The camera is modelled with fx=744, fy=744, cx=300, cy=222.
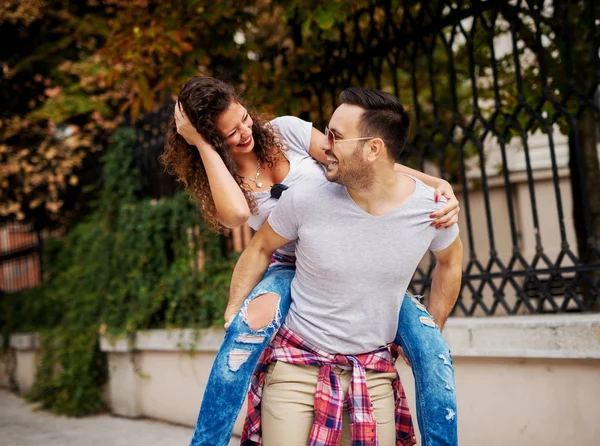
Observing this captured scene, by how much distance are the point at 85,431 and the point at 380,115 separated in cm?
516

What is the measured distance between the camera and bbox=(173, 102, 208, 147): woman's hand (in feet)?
9.92

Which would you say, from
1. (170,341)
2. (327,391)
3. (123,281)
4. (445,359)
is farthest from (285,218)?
(123,281)

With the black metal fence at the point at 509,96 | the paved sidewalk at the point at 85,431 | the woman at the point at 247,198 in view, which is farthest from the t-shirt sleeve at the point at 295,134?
the paved sidewalk at the point at 85,431

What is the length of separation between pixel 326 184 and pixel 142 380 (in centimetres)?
497

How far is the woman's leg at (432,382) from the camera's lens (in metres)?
2.87

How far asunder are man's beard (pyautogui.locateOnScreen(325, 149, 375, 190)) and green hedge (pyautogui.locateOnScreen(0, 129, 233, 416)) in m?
3.72

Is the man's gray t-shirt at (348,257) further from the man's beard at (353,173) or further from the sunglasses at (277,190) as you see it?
A: the sunglasses at (277,190)

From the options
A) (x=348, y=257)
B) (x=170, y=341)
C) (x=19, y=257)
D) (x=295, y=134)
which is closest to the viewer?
(x=348, y=257)

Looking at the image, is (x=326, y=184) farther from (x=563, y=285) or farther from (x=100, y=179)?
(x=100, y=179)

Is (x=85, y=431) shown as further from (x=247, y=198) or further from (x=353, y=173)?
(x=353, y=173)

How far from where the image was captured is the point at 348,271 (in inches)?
107

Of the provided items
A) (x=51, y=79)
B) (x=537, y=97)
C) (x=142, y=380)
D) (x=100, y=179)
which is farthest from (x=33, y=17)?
(x=537, y=97)

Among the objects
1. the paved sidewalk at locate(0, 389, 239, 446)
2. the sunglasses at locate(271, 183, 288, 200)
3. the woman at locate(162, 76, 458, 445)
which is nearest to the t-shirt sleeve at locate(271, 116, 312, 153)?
the woman at locate(162, 76, 458, 445)

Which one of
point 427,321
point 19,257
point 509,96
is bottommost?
point 427,321
